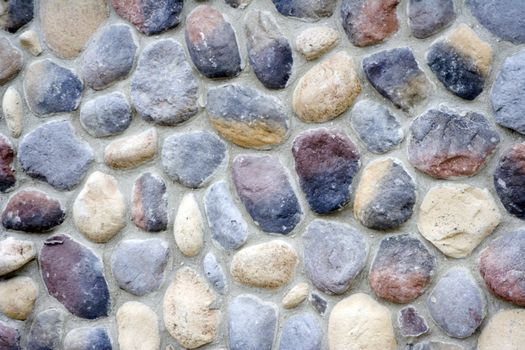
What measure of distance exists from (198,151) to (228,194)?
0.37ft

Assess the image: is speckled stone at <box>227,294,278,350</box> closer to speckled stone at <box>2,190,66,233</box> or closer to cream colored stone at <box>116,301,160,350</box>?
cream colored stone at <box>116,301,160,350</box>

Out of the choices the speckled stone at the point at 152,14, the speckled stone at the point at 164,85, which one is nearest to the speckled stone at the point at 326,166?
the speckled stone at the point at 164,85

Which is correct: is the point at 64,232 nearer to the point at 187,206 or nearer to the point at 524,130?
the point at 187,206

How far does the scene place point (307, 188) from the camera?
1.46m

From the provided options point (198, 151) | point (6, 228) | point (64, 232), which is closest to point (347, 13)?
point (198, 151)

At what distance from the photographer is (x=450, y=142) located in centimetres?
134

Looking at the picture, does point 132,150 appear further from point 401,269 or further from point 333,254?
point 401,269

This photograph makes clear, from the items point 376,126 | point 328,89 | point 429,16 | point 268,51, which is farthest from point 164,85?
point 429,16

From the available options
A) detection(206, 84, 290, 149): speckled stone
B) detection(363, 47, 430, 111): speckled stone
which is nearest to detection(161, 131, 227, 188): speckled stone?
detection(206, 84, 290, 149): speckled stone

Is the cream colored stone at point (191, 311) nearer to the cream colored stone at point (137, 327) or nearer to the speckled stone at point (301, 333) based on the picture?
the cream colored stone at point (137, 327)

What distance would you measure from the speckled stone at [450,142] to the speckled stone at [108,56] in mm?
639

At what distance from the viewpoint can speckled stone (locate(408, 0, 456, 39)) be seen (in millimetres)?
1338

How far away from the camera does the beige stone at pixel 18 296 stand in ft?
5.57

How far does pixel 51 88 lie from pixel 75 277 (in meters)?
0.43
